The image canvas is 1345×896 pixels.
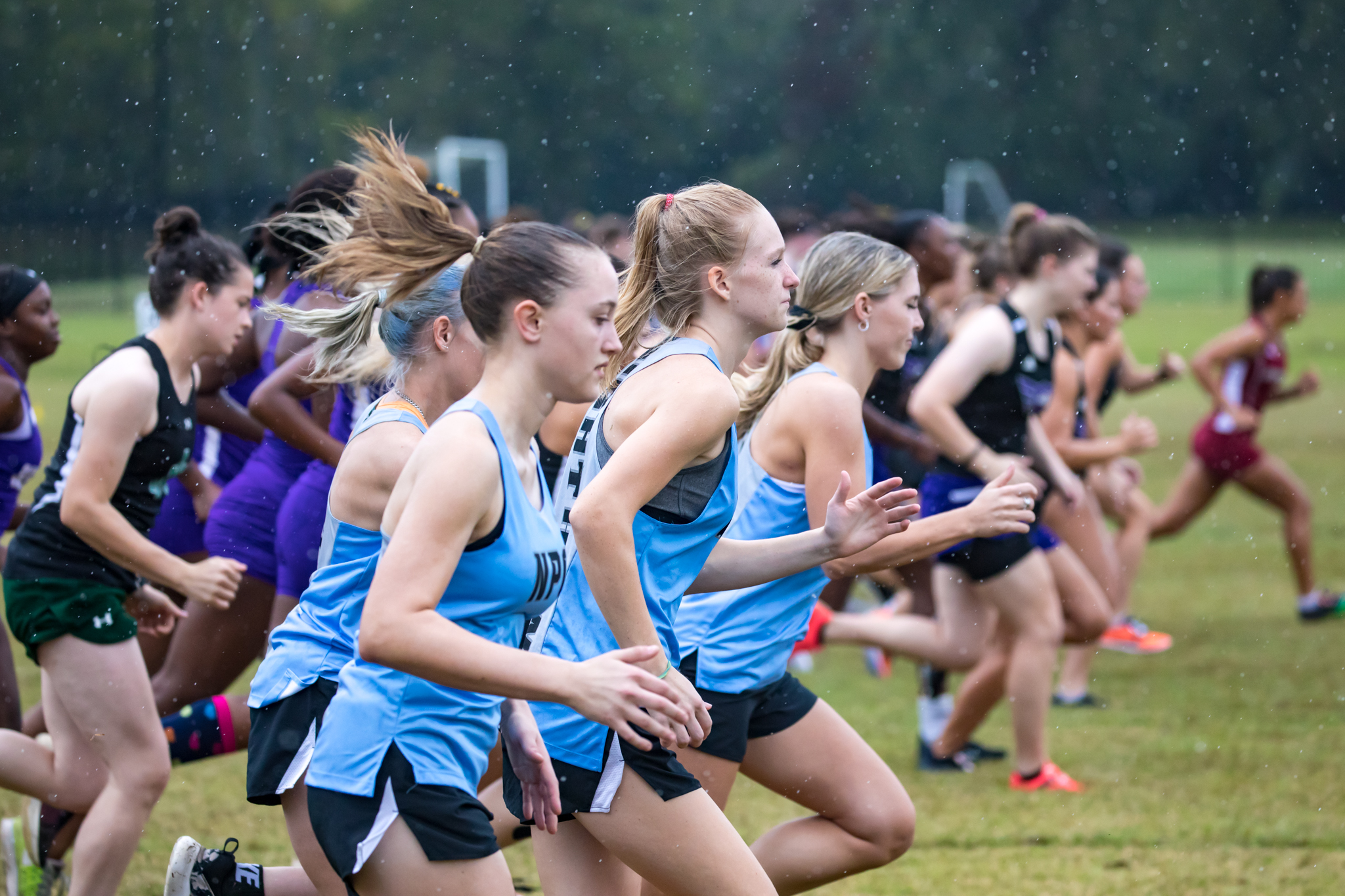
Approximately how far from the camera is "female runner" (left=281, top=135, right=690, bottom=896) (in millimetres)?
2275

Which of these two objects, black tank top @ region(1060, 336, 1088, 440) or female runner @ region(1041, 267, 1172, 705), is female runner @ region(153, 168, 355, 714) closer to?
female runner @ region(1041, 267, 1172, 705)

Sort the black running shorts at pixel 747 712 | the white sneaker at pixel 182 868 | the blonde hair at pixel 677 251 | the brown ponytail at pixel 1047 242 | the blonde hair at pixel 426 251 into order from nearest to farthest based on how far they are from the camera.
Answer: the blonde hair at pixel 426 251, the blonde hair at pixel 677 251, the white sneaker at pixel 182 868, the black running shorts at pixel 747 712, the brown ponytail at pixel 1047 242

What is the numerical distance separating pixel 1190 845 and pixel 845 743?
1.99 m

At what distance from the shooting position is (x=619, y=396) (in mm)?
2912

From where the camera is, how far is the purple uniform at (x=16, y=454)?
464cm

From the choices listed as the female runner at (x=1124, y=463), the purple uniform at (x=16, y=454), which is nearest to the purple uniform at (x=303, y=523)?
the purple uniform at (x=16, y=454)

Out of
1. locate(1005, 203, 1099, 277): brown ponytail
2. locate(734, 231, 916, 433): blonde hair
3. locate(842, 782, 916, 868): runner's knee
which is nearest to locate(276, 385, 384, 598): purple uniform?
locate(734, 231, 916, 433): blonde hair

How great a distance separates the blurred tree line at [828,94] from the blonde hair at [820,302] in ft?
138

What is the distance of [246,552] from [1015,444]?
2.97 metres

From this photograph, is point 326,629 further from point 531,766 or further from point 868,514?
point 868,514

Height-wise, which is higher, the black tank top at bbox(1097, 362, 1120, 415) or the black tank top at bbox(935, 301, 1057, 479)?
the black tank top at bbox(935, 301, 1057, 479)

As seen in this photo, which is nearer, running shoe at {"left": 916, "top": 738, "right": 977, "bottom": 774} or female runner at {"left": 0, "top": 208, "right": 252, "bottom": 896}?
female runner at {"left": 0, "top": 208, "right": 252, "bottom": 896}

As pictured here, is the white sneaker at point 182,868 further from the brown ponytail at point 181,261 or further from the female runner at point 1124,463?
the female runner at point 1124,463

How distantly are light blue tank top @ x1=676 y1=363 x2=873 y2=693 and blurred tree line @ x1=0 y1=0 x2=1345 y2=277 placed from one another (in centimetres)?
4241
